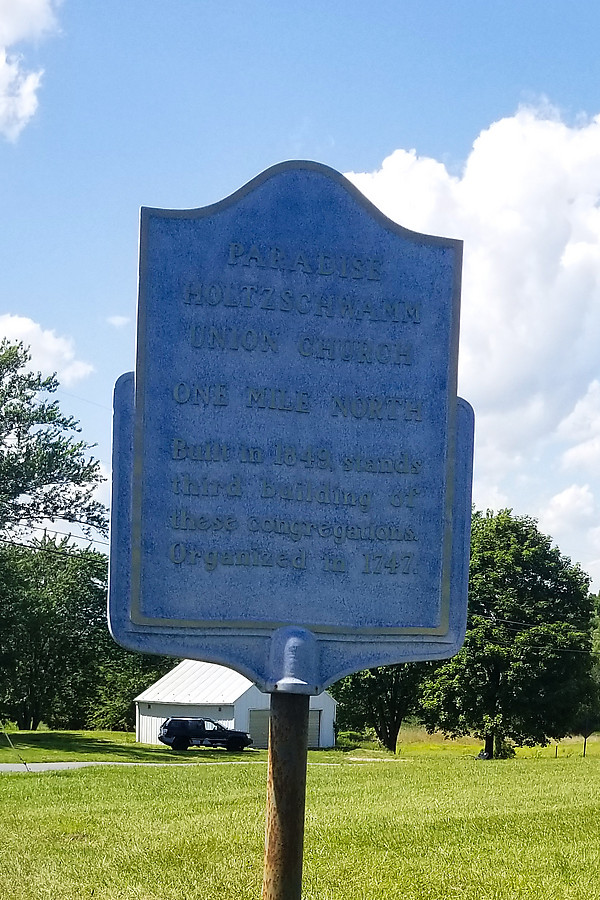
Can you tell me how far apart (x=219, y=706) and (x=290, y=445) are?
4078 centimetres

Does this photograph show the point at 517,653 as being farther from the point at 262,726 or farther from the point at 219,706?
the point at 219,706

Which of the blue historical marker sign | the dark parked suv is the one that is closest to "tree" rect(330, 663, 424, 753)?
the dark parked suv

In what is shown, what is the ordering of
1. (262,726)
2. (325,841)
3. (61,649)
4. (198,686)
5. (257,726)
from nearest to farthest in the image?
(325,841) < (257,726) < (262,726) < (61,649) < (198,686)

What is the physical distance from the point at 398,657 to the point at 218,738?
36211mm

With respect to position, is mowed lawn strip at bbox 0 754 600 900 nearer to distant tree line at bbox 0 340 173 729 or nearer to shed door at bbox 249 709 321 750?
distant tree line at bbox 0 340 173 729

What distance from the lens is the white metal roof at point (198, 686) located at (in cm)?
4450

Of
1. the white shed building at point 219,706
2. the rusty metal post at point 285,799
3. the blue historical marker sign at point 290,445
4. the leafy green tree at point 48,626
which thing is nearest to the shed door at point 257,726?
the white shed building at point 219,706

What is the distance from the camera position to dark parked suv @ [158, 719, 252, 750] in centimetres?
3947

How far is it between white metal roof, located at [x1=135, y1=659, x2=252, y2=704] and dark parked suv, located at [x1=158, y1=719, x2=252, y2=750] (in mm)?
4021

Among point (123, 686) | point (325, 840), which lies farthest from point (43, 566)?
point (325, 840)

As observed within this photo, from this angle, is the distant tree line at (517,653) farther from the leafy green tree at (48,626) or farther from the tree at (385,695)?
the leafy green tree at (48,626)

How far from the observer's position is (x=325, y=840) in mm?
9602

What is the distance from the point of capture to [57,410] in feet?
113

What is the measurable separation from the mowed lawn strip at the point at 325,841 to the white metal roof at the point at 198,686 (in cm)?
2916
